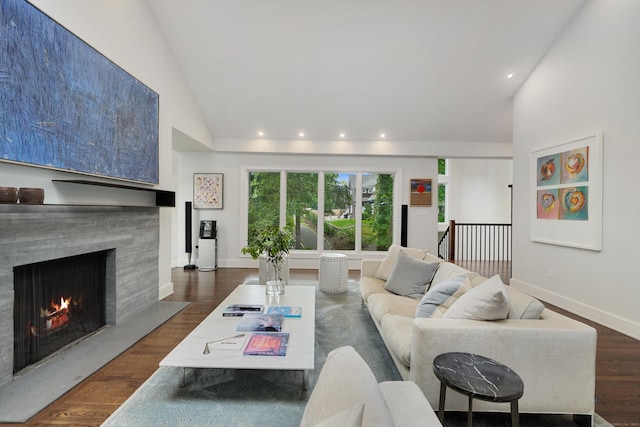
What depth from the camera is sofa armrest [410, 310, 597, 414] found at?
5.35 feet

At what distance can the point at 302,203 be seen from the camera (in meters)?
6.44

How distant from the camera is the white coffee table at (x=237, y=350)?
179 centimetres

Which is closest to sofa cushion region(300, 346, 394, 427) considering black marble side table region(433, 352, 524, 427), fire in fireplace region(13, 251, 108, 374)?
black marble side table region(433, 352, 524, 427)

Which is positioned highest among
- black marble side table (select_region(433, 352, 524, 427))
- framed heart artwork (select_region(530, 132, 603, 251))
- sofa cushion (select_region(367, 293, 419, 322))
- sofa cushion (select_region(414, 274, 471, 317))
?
framed heart artwork (select_region(530, 132, 603, 251))

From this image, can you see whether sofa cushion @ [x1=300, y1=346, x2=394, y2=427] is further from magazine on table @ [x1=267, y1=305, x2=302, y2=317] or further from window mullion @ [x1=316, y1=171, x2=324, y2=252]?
window mullion @ [x1=316, y1=171, x2=324, y2=252]

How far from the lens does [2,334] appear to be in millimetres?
2006

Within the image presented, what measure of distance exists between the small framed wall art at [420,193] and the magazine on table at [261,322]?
15.3ft

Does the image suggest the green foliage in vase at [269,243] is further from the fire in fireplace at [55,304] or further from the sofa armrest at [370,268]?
the fire in fireplace at [55,304]

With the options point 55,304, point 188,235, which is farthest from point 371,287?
point 188,235

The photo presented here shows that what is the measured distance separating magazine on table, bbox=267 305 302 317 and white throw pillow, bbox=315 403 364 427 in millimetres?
1874

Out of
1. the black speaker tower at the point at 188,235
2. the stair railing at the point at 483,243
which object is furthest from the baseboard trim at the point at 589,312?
the black speaker tower at the point at 188,235

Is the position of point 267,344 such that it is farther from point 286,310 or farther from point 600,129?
point 600,129

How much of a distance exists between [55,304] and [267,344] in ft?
6.68

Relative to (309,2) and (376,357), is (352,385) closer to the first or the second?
(376,357)
